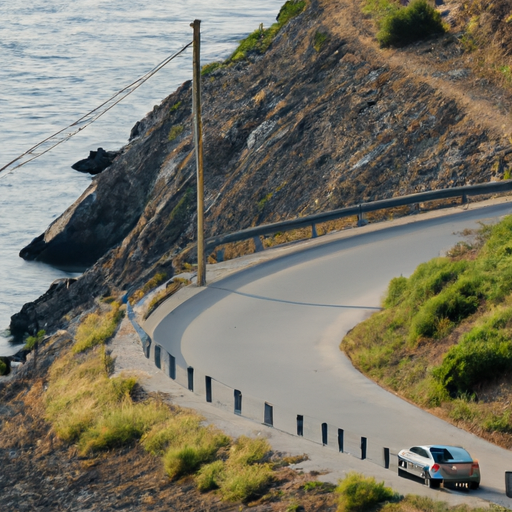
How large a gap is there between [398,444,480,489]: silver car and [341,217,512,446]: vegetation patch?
161cm

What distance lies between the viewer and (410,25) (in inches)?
1236

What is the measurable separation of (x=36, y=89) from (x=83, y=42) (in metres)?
13.5

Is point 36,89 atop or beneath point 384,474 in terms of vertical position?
atop

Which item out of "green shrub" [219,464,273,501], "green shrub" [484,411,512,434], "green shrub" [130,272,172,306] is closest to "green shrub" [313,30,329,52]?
"green shrub" [130,272,172,306]

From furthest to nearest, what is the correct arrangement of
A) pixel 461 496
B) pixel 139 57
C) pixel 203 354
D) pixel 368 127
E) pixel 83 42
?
pixel 83 42, pixel 139 57, pixel 368 127, pixel 203 354, pixel 461 496

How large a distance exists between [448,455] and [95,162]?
40.6 m

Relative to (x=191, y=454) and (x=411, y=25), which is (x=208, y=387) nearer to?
(x=191, y=454)

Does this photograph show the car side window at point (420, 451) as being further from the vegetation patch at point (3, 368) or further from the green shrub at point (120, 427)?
the vegetation patch at point (3, 368)

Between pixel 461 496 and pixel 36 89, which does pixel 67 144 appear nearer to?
pixel 36 89

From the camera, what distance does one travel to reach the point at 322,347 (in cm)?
1608

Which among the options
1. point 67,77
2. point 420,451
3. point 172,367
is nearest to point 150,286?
point 172,367

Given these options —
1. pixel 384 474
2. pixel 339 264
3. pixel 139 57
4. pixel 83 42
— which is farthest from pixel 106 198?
pixel 83 42

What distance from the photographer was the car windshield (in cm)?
1080

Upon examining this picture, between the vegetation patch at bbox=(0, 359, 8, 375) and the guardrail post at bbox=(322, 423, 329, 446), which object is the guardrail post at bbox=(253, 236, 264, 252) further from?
the guardrail post at bbox=(322, 423, 329, 446)
